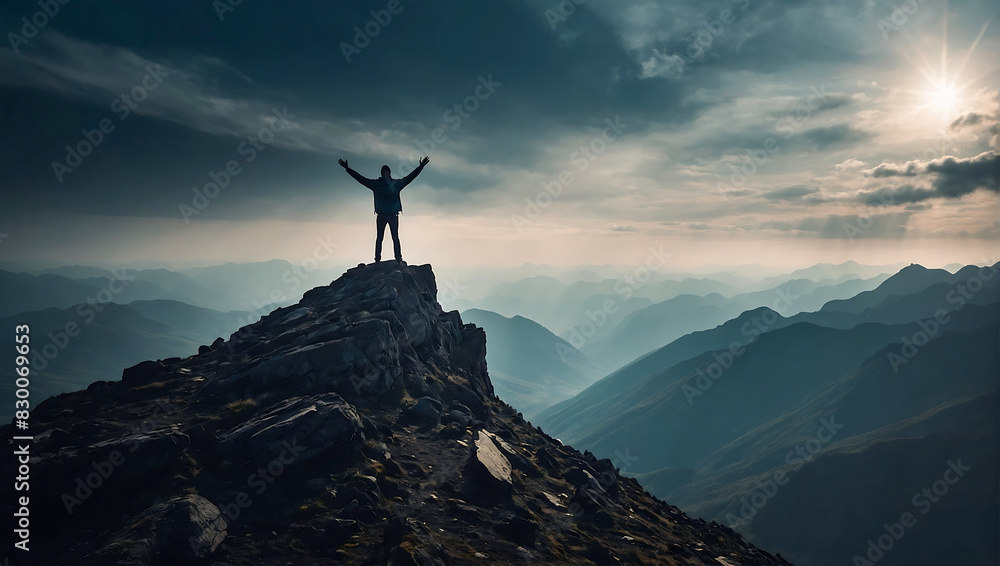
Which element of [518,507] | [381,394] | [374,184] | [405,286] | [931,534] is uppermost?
[374,184]

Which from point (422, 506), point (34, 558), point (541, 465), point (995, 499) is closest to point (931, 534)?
point (995, 499)

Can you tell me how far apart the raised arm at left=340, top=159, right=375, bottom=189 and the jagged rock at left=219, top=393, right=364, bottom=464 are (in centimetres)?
1837

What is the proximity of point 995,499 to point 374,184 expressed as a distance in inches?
10560

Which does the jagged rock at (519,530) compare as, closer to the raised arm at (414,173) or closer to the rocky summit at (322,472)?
the rocky summit at (322,472)

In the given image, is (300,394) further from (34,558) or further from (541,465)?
(541,465)

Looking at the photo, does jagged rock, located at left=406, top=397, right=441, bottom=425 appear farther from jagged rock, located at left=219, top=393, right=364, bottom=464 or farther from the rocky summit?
jagged rock, located at left=219, top=393, right=364, bottom=464

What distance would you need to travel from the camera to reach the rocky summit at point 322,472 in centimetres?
1830

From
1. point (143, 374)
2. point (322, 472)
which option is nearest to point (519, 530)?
point (322, 472)

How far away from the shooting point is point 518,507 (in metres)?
25.6

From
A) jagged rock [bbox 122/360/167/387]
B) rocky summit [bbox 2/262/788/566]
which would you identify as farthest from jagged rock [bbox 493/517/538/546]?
jagged rock [bbox 122/360/167/387]

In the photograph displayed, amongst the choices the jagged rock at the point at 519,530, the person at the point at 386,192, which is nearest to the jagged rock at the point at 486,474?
the jagged rock at the point at 519,530

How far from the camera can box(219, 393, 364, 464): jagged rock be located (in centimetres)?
2306

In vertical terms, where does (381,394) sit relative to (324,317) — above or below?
below

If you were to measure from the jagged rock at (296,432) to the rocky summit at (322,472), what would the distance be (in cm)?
8
